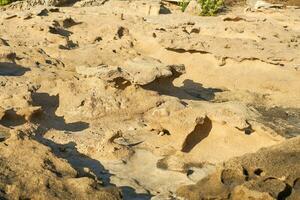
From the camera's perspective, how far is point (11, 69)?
8.13 metres

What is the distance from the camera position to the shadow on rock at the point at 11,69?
7.99 meters

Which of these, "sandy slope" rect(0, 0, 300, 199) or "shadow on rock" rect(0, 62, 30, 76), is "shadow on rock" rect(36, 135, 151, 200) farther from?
"shadow on rock" rect(0, 62, 30, 76)

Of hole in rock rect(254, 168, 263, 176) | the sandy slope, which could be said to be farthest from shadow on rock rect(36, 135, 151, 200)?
hole in rock rect(254, 168, 263, 176)

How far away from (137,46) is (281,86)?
2720 mm

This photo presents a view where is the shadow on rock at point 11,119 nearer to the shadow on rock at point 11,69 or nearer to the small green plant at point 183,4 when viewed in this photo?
the shadow on rock at point 11,69

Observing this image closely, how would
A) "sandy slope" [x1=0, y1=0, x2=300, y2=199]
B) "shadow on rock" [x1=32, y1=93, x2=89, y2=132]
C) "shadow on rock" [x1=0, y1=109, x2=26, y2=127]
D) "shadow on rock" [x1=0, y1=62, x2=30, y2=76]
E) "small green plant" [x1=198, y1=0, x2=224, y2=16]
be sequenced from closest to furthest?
"sandy slope" [x1=0, y1=0, x2=300, y2=199], "shadow on rock" [x1=0, y1=109, x2=26, y2=127], "shadow on rock" [x1=32, y1=93, x2=89, y2=132], "shadow on rock" [x1=0, y1=62, x2=30, y2=76], "small green plant" [x1=198, y1=0, x2=224, y2=16]

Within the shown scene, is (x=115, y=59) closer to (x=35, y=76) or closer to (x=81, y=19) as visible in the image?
(x=35, y=76)

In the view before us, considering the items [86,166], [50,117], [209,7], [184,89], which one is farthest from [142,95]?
[209,7]

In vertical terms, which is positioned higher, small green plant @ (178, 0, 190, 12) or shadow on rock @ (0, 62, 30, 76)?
shadow on rock @ (0, 62, 30, 76)

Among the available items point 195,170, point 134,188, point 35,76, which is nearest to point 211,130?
point 195,170

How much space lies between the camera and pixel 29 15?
10773 millimetres

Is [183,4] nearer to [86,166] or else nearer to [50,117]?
[50,117]

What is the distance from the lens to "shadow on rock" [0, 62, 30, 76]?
26.2 feet

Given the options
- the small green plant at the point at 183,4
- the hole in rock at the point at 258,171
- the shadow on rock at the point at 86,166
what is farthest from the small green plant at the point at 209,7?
the hole in rock at the point at 258,171
